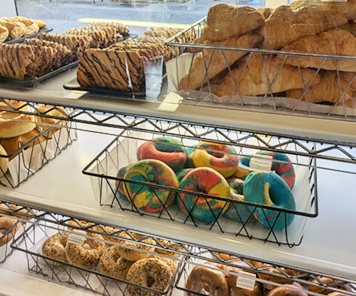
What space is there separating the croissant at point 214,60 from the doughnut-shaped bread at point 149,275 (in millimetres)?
701

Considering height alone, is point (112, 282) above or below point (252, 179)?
below

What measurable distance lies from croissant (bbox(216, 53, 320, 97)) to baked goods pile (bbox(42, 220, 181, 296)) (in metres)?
0.62

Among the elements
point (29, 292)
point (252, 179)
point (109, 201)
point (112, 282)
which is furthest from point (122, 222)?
point (29, 292)

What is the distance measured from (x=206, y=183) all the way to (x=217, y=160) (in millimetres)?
100

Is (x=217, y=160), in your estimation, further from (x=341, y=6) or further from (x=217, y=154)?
(x=341, y=6)

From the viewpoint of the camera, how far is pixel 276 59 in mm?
653

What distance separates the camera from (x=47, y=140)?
4.04 ft

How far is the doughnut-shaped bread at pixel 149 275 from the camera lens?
115cm

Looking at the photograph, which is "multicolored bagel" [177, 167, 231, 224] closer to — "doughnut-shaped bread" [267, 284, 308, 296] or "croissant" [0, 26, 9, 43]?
"doughnut-shaped bread" [267, 284, 308, 296]

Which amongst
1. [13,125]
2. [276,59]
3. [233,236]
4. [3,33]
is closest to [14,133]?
[13,125]

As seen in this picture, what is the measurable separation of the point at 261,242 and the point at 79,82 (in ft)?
1.93

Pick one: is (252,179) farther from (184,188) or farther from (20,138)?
(20,138)

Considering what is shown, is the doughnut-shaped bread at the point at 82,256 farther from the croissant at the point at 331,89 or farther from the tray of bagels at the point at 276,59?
the croissant at the point at 331,89

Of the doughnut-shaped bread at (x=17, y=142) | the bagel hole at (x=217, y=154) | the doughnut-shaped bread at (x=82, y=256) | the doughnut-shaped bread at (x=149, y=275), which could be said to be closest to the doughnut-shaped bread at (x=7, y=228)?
the doughnut-shaped bread at (x=82, y=256)
